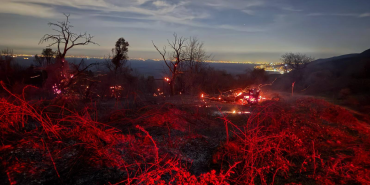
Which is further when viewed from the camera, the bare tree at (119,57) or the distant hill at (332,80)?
the bare tree at (119,57)

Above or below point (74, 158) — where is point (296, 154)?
below

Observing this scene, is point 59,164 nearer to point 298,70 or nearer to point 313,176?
point 313,176

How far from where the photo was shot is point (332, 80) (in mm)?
29250

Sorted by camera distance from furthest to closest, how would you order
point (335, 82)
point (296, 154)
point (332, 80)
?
point (332, 80) → point (335, 82) → point (296, 154)

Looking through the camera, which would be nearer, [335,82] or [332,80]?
[335,82]

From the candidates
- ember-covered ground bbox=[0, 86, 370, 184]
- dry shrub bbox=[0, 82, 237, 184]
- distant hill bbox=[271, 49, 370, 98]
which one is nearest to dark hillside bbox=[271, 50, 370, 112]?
distant hill bbox=[271, 49, 370, 98]

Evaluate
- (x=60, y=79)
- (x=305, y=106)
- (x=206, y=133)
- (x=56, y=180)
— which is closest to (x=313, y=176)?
(x=206, y=133)

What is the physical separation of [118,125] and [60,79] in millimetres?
10721

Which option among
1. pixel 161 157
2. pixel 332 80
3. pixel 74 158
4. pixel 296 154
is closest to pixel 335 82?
pixel 332 80

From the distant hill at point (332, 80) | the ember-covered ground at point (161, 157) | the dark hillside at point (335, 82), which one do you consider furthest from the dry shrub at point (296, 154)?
the distant hill at point (332, 80)

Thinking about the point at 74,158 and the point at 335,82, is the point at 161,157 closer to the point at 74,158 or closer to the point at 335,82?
the point at 74,158

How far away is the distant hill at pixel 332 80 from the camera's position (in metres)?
20.9

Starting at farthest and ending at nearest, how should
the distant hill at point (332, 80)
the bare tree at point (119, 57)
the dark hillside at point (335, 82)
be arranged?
the bare tree at point (119, 57)
the distant hill at point (332, 80)
the dark hillside at point (335, 82)

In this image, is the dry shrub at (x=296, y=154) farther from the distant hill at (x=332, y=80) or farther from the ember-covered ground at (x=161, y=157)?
the distant hill at (x=332, y=80)
